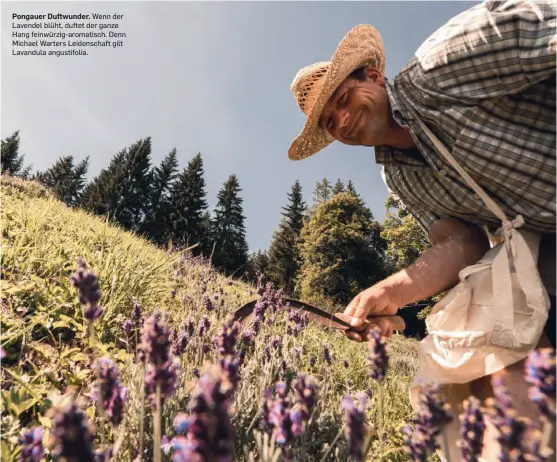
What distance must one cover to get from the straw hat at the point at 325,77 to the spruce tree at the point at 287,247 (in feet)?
99.2

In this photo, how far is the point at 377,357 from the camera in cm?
97

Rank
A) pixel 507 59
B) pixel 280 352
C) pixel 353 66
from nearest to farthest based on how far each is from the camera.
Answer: pixel 507 59
pixel 353 66
pixel 280 352

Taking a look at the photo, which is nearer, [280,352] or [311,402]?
[311,402]

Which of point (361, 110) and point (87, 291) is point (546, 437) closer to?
point (87, 291)

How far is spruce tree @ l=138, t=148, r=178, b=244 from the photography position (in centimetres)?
3941

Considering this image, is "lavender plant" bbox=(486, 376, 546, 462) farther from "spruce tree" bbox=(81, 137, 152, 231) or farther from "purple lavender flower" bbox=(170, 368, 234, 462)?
"spruce tree" bbox=(81, 137, 152, 231)

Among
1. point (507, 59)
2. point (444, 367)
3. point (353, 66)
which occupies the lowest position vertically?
point (444, 367)

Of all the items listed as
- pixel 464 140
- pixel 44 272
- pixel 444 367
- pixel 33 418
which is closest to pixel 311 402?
pixel 444 367

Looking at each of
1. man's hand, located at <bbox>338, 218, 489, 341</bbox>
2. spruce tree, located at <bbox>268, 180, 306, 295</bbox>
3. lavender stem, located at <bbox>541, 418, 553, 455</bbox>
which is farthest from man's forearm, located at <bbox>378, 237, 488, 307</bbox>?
spruce tree, located at <bbox>268, 180, 306, 295</bbox>

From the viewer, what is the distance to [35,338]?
2025 mm

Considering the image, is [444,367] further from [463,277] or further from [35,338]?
[35,338]

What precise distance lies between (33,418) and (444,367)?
5.74ft

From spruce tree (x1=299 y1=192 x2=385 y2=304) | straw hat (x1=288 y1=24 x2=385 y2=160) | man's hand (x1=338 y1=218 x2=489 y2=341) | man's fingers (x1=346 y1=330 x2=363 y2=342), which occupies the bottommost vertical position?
man's fingers (x1=346 y1=330 x2=363 y2=342)

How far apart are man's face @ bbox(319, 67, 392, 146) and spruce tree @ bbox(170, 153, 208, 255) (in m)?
36.4
